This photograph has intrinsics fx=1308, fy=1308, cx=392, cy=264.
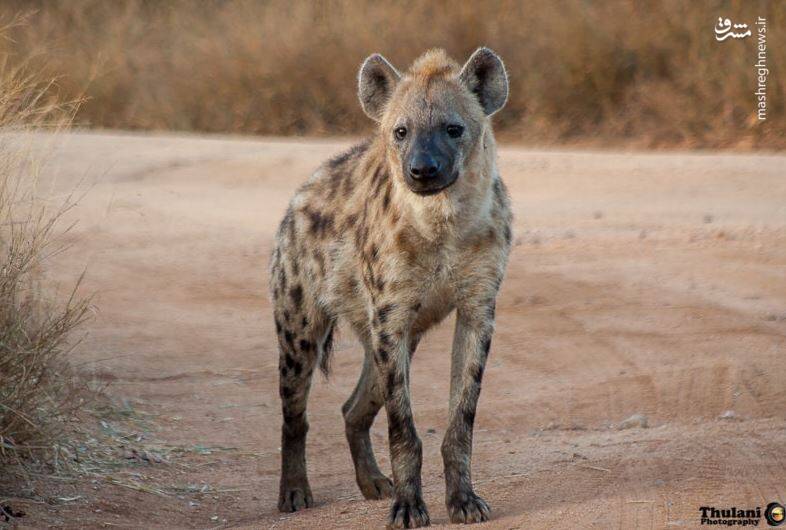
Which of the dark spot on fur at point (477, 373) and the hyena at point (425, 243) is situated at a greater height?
the hyena at point (425, 243)

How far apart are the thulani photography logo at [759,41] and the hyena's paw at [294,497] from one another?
765cm

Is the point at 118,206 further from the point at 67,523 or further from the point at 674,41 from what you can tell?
the point at 674,41

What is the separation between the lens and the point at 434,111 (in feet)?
14.0

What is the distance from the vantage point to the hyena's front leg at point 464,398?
4.14 m

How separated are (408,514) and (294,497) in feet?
2.80

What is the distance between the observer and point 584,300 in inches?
273

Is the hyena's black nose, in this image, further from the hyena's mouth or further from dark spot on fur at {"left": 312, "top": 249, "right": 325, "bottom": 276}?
dark spot on fur at {"left": 312, "top": 249, "right": 325, "bottom": 276}

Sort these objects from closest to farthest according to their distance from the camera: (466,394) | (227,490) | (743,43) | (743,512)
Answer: (743,512) → (466,394) → (227,490) → (743,43)

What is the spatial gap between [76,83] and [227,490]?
31.8 feet

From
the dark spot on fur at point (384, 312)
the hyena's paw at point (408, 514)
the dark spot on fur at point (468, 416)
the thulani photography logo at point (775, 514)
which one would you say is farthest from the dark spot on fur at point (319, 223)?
the thulani photography logo at point (775, 514)

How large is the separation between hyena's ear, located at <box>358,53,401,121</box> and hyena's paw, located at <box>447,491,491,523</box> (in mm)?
1374

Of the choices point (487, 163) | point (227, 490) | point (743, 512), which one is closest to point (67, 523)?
point (227, 490)

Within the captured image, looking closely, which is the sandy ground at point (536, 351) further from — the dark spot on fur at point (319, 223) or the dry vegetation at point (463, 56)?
the dry vegetation at point (463, 56)

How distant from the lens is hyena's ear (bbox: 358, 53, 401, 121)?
4.61 meters
